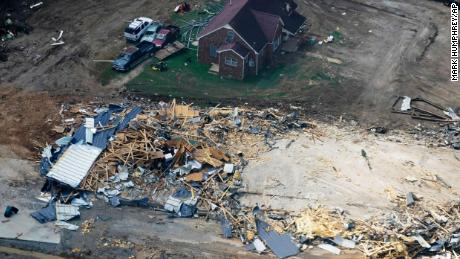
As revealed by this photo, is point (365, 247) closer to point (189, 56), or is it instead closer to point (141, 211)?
point (141, 211)

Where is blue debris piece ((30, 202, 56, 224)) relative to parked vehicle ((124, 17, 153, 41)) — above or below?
below

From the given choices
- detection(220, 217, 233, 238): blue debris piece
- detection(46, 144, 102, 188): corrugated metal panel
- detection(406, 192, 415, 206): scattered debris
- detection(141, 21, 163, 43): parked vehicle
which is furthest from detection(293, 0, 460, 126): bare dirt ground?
detection(46, 144, 102, 188): corrugated metal panel

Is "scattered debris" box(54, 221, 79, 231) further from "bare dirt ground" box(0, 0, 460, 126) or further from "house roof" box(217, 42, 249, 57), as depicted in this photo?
"house roof" box(217, 42, 249, 57)

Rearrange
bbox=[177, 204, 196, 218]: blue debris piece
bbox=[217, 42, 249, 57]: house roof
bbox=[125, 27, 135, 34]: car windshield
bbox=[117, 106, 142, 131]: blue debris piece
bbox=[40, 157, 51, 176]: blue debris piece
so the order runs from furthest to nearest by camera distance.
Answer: bbox=[125, 27, 135, 34]: car windshield, bbox=[217, 42, 249, 57]: house roof, bbox=[117, 106, 142, 131]: blue debris piece, bbox=[40, 157, 51, 176]: blue debris piece, bbox=[177, 204, 196, 218]: blue debris piece

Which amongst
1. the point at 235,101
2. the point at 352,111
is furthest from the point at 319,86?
the point at 235,101

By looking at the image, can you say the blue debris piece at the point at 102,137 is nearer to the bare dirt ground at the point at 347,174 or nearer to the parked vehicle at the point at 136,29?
the bare dirt ground at the point at 347,174

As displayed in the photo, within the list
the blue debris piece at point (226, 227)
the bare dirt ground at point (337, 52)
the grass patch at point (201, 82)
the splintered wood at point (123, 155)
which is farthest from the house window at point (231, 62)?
the blue debris piece at point (226, 227)
